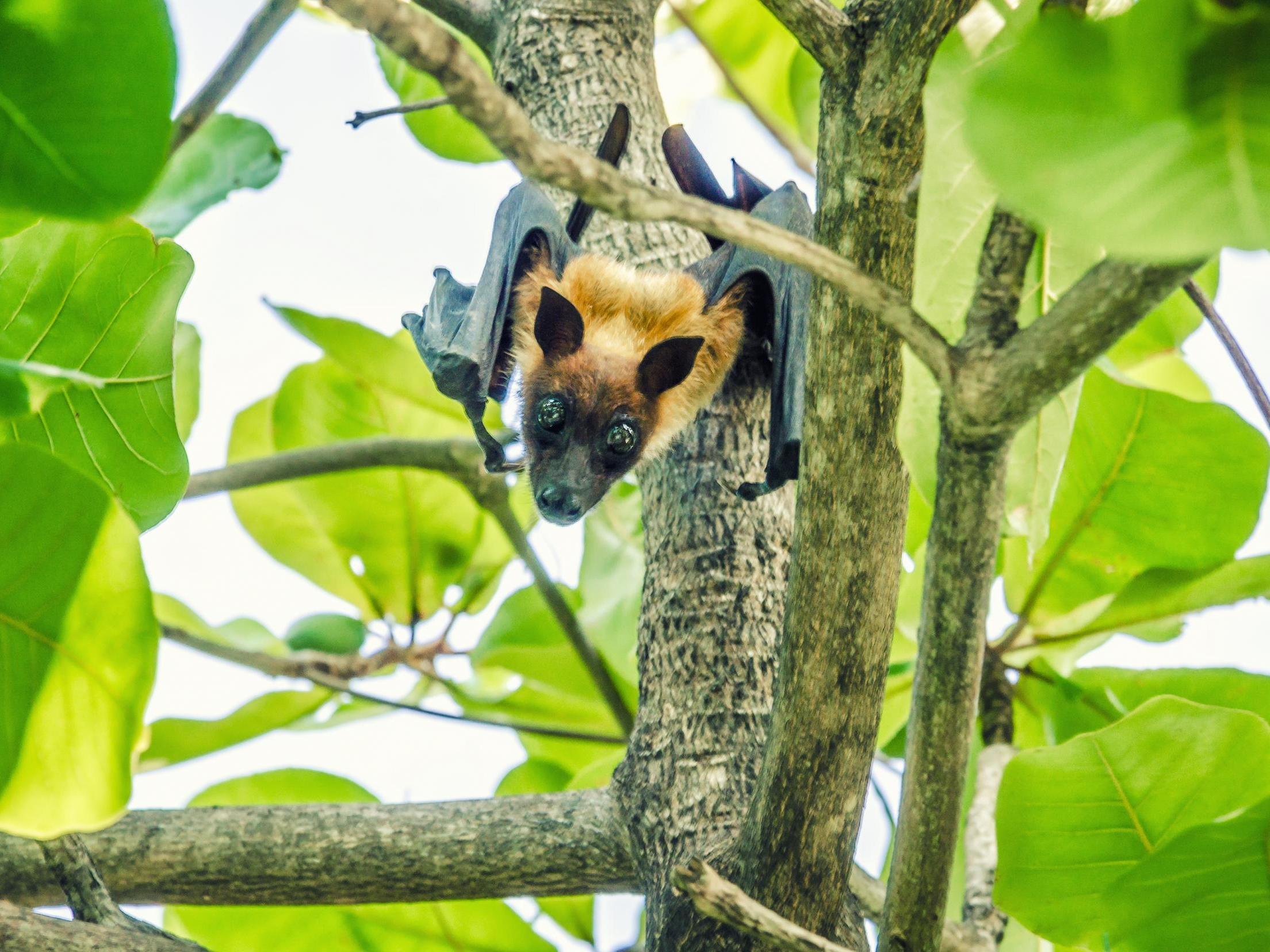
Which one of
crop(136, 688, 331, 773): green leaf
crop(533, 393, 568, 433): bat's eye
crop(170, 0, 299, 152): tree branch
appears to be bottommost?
crop(136, 688, 331, 773): green leaf

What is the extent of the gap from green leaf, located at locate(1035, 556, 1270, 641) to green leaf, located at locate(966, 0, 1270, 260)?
1.60 metres

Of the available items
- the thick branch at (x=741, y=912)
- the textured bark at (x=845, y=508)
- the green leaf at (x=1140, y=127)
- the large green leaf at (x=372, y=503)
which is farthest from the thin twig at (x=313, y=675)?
the green leaf at (x=1140, y=127)

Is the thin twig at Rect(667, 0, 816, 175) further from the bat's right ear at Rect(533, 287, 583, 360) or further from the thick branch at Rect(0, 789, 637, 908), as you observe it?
the thick branch at Rect(0, 789, 637, 908)

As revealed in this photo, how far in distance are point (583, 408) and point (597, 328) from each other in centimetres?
25

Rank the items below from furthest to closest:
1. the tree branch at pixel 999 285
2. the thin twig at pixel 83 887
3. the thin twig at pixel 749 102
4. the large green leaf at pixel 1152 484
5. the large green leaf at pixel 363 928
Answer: the thin twig at pixel 749 102 < the large green leaf at pixel 363 928 < the large green leaf at pixel 1152 484 < the thin twig at pixel 83 887 < the tree branch at pixel 999 285

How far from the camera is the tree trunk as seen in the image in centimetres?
191

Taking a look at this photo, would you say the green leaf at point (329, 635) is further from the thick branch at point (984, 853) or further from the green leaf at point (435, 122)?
the thick branch at point (984, 853)

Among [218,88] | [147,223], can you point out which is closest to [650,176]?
[218,88]

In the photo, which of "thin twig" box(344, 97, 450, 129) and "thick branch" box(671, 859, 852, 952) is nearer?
"thick branch" box(671, 859, 852, 952)

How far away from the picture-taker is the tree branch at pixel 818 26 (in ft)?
4.09

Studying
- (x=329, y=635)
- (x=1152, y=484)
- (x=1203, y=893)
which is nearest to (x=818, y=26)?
(x=1203, y=893)

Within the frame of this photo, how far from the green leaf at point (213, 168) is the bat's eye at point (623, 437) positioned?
101 centimetres

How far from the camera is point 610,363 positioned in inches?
112

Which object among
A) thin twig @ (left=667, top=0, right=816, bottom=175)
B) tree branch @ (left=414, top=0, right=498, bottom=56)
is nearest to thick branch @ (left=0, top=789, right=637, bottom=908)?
tree branch @ (left=414, top=0, right=498, bottom=56)
